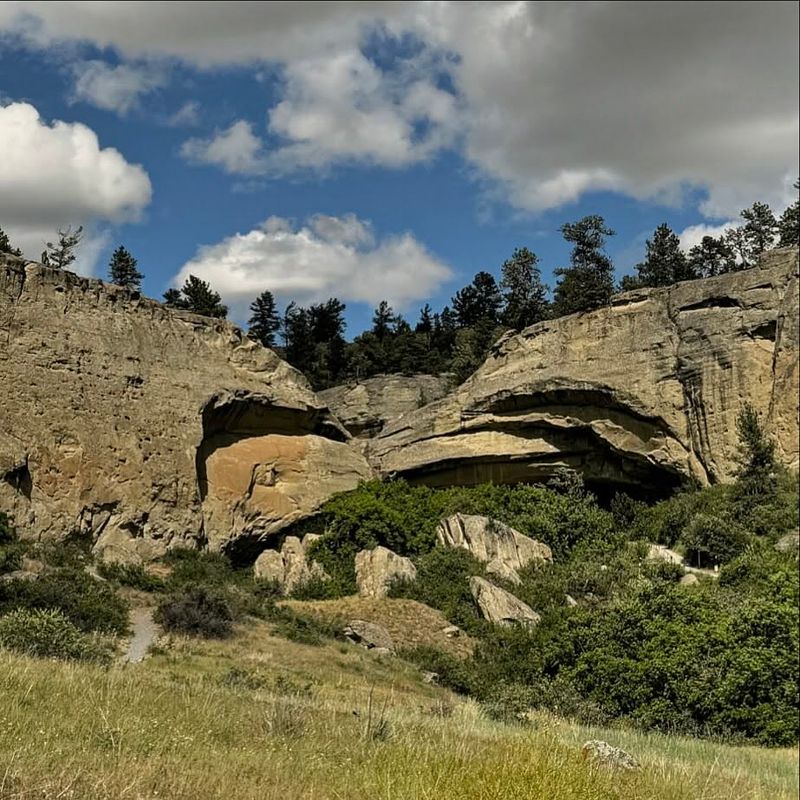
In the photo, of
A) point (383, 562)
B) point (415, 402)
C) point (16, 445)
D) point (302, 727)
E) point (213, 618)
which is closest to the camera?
point (302, 727)

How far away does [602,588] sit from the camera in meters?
24.7

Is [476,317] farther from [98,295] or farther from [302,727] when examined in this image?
[302,727]

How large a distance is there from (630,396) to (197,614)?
20.9 m

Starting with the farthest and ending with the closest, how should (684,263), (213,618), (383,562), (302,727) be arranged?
1. (684,263)
2. (383,562)
3. (213,618)
4. (302,727)

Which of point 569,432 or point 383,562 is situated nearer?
point 383,562

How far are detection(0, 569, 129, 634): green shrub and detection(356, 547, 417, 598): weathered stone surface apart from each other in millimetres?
8114

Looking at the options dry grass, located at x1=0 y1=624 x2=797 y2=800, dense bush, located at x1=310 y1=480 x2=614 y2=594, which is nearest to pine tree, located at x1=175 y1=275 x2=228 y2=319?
dense bush, located at x1=310 y1=480 x2=614 y2=594

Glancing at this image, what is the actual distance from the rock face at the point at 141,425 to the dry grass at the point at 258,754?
17.1 metres

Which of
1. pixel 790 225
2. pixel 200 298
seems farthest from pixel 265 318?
pixel 790 225

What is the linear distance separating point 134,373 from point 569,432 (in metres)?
17.9

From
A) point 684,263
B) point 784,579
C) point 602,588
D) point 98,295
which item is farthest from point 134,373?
point 684,263

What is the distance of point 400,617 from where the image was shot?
850 inches

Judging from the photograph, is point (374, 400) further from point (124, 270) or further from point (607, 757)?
point (607, 757)

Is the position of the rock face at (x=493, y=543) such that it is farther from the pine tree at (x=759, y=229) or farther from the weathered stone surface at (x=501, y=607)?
the pine tree at (x=759, y=229)
